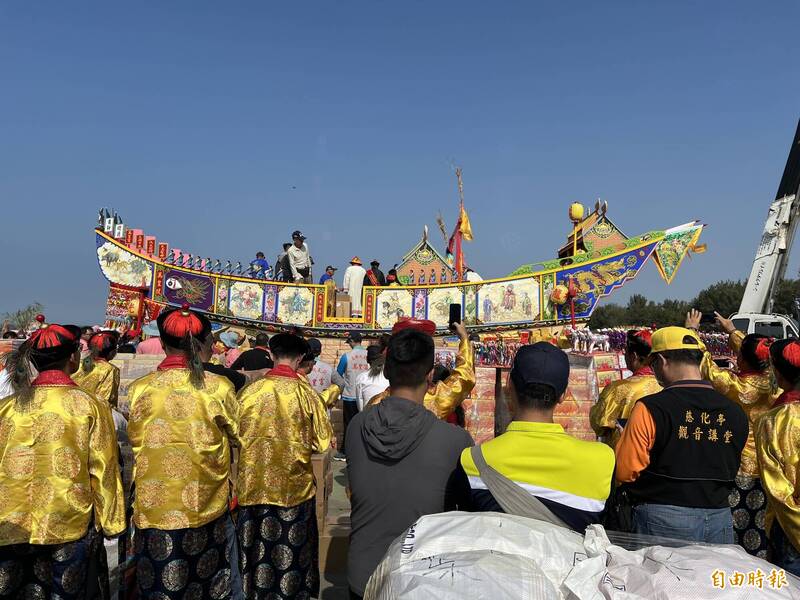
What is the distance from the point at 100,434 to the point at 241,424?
95 cm

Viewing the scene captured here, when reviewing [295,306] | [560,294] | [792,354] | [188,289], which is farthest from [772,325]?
[188,289]

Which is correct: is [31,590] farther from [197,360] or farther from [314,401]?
[314,401]

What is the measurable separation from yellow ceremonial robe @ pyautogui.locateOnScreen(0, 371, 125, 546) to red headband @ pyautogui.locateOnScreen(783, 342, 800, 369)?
3.18 metres

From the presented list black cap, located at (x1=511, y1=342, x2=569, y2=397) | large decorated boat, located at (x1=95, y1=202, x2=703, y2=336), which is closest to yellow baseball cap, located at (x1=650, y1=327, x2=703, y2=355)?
black cap, located at (x1=511, y1=342, x2=569, y2=397)

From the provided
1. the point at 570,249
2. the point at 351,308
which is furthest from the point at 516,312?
the point at 351,308

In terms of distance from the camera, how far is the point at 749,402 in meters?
3.99

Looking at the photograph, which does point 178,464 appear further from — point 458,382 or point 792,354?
point 792,354

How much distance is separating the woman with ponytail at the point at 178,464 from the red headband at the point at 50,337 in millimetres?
400

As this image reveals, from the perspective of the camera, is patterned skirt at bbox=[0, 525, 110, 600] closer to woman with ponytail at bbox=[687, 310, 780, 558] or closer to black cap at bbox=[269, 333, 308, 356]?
black cap at bbox=[269, 333, 308, 356]

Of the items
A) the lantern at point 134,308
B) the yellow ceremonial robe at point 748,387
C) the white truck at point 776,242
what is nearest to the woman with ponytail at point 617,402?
the yellow ceremonial robe at point 748,387

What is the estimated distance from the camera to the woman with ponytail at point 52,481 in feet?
8.77

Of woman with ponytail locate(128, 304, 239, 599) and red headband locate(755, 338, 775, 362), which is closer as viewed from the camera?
woman with ponytail locate(128, 304, 239, 599)

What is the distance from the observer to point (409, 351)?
98.0 inches

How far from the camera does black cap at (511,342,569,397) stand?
6.74 ft
